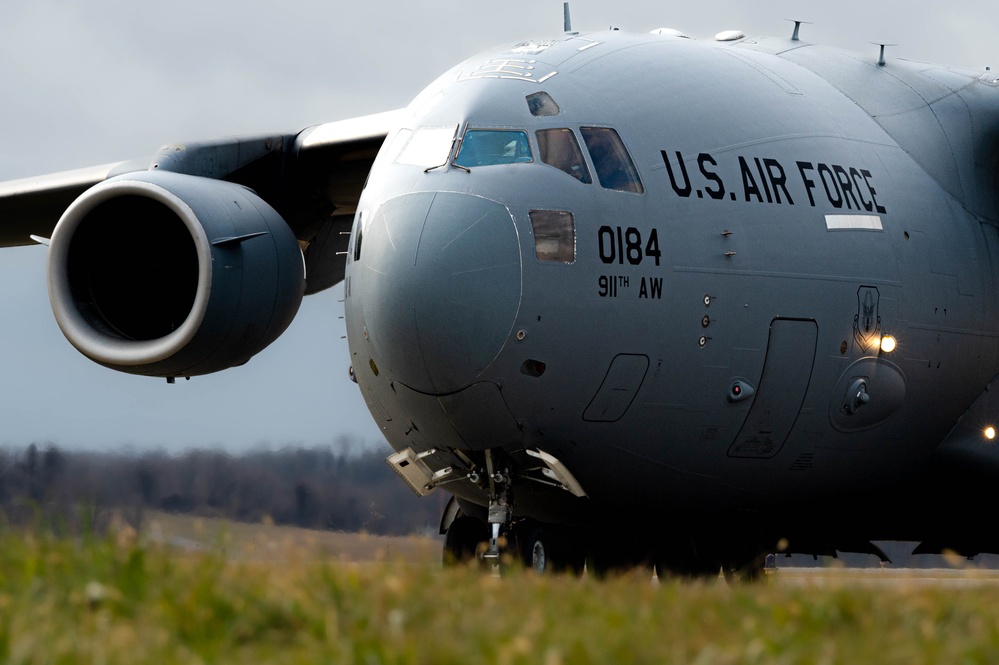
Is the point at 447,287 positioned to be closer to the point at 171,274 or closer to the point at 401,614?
the point at 171,274

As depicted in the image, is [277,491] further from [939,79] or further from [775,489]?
[939,79]

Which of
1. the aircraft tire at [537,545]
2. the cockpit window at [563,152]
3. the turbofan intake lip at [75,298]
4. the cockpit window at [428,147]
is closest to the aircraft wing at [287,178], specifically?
the turbofan intake lip at [75,298]

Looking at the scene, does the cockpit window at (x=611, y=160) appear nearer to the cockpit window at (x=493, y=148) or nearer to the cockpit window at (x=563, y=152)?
the cockpit window at (x=563, y=152)

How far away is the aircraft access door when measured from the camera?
882 cm

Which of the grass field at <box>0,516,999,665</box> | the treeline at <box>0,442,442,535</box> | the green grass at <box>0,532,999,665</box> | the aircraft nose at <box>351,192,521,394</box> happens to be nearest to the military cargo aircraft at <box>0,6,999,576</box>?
the aircraft nose at <box>351,192,521,394</box>

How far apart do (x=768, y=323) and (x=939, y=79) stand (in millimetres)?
3674

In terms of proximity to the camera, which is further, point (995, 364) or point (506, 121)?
point (995, 364)

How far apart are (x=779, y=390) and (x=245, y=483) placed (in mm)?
5118

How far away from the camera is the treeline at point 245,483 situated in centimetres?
1175

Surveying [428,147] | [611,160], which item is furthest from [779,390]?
[428,147]

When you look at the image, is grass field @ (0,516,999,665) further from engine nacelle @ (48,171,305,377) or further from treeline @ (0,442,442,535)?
treeline @ (0,442,442,535)

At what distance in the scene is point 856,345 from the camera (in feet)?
30.2

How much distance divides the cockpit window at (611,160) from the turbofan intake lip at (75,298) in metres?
2.97

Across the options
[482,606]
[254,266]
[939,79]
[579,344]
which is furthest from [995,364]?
[482,606]
